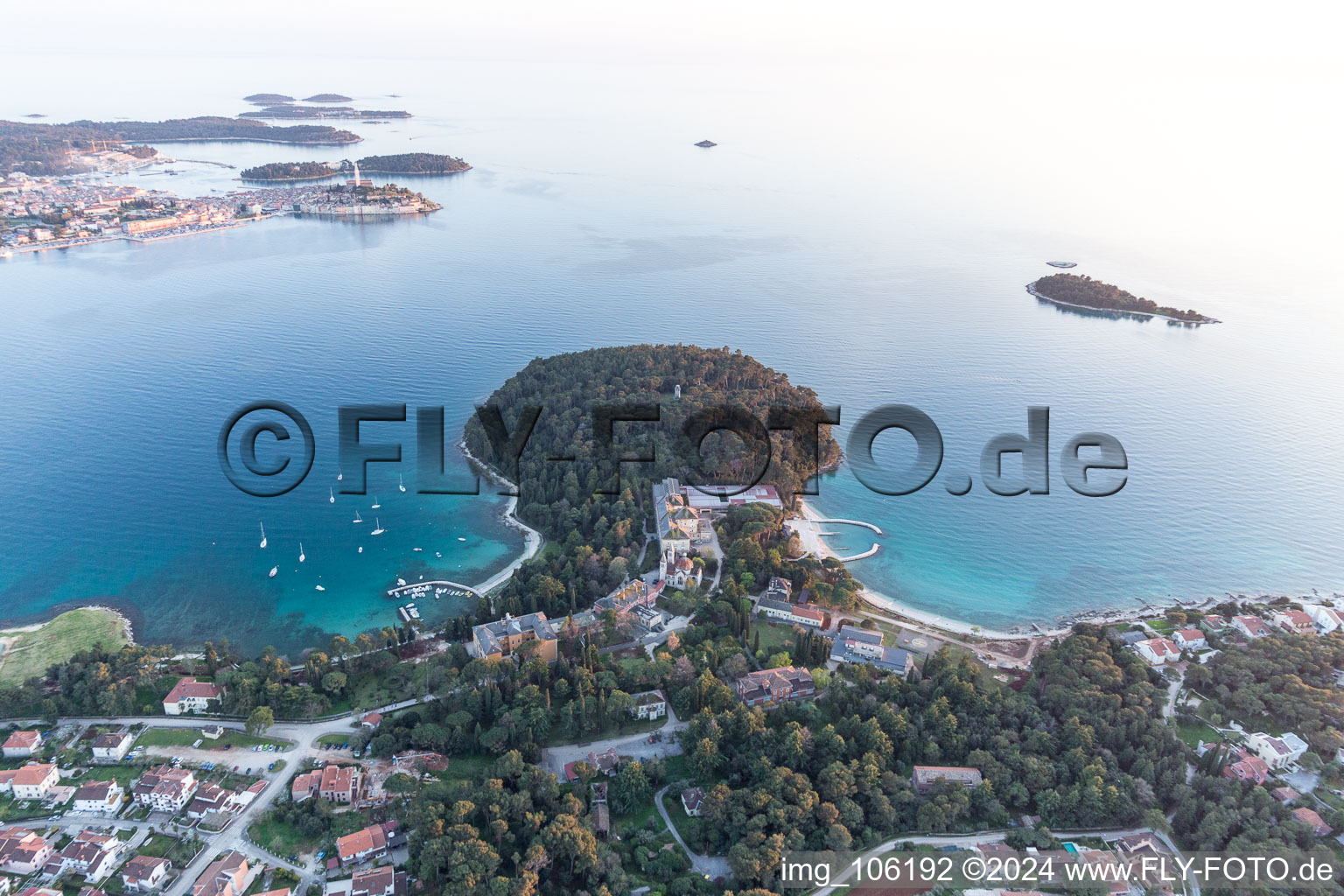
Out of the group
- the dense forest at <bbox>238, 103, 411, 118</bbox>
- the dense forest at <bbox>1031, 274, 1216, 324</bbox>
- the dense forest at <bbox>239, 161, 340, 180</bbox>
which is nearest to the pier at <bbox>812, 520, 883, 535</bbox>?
the dense forest at <bbox>1031, 274, 1216, 324</bbox>

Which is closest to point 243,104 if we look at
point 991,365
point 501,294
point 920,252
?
point 501,294

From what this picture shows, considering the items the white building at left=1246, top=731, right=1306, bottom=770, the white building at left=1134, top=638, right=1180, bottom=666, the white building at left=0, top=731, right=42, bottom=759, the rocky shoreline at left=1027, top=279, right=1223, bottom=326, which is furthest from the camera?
the rocky shoreline at left=1027, top=279, right=1223, bottom=326

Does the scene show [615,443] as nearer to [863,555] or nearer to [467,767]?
[863,555]

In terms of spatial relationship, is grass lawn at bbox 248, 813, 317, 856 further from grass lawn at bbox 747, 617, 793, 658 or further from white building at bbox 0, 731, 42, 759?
grass lawn at bbox 747, 617, 793, 658

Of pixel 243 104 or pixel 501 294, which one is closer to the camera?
pixel 501 294

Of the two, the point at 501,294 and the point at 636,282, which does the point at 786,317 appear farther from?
the point at 501,294

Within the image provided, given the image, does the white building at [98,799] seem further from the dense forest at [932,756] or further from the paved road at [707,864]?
the dense forest at [932,756]

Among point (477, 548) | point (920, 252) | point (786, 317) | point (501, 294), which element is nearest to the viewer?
point (477, 548)
